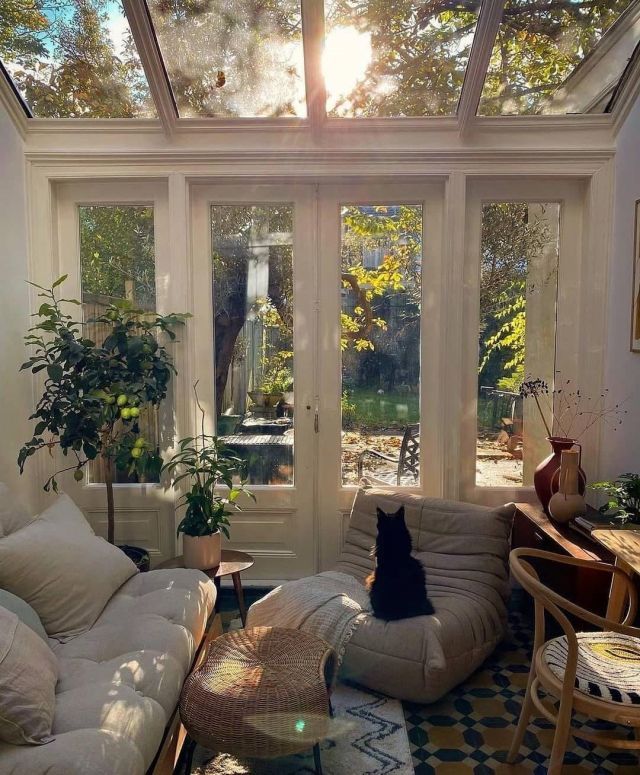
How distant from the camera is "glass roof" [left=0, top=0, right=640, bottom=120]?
A: 8.87 ft

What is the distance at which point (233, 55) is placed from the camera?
9.54 feet

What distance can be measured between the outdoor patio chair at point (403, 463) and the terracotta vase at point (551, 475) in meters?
0.68

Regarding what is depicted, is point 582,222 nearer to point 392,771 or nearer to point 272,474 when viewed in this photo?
point 272,474

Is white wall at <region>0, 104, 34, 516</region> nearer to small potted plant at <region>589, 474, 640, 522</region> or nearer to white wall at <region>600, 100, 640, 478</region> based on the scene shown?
small potted plant at <region>589, 474, 640, 522</region>

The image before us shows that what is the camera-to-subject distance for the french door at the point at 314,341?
136 inches

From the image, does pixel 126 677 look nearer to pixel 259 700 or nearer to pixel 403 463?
pixel 259 700

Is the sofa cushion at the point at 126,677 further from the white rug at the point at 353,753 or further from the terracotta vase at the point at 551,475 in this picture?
the terracotta vase at the point at 551,475

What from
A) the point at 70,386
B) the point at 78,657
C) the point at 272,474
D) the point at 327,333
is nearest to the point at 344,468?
the point at 272,474

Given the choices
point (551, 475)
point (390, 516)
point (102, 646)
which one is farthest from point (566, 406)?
point (102, 646)

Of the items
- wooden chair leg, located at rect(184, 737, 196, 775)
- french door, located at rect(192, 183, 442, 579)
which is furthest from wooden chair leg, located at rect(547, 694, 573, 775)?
french door, located at rect(192, 183, 442, 579)

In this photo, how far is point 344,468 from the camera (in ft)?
11.6

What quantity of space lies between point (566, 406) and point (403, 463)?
37.3 inches

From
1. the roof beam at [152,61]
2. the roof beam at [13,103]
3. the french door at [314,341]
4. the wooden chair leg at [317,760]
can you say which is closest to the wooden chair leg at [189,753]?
the wooden chair leg at [317,760]

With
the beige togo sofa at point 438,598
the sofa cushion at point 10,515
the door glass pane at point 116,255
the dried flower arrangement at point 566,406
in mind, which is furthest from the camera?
the door glass pane at point 116,255
